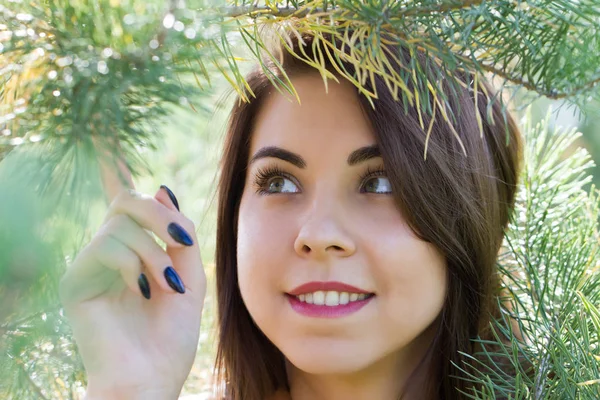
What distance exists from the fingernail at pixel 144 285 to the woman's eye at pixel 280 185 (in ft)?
0.79

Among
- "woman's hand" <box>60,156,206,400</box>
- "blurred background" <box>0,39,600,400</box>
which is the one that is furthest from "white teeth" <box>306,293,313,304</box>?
"blurred background" <box>0,39,600,400</box>

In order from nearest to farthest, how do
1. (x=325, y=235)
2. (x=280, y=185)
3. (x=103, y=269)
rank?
(x=103, y=269)
(x=325, y=235)
(x=280, y=185)

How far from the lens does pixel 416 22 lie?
0.48 m

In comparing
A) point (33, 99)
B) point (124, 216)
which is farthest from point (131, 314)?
point (33, 99)

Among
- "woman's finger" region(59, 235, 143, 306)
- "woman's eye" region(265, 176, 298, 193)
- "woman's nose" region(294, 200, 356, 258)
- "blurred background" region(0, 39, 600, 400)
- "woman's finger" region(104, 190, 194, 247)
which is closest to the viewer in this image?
"blurred background" region(0, 39, 600, 400)

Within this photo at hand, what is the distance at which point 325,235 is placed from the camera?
2.52 ft

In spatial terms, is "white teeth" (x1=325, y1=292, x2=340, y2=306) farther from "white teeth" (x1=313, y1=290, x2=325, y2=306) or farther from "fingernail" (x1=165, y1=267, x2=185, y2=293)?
"fingernail" (x1=165, y1=267, x2=185, y2=293)

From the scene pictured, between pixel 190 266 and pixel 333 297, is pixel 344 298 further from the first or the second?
pixel 190 266

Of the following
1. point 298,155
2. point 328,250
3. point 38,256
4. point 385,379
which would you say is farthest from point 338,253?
point 38,256

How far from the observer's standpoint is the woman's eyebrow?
803 mm

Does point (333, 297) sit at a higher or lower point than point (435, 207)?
lower

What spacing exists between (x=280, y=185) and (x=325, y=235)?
15cm

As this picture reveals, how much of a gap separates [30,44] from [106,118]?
64mm

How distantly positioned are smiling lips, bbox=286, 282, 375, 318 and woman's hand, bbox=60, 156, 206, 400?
0.12 metres
